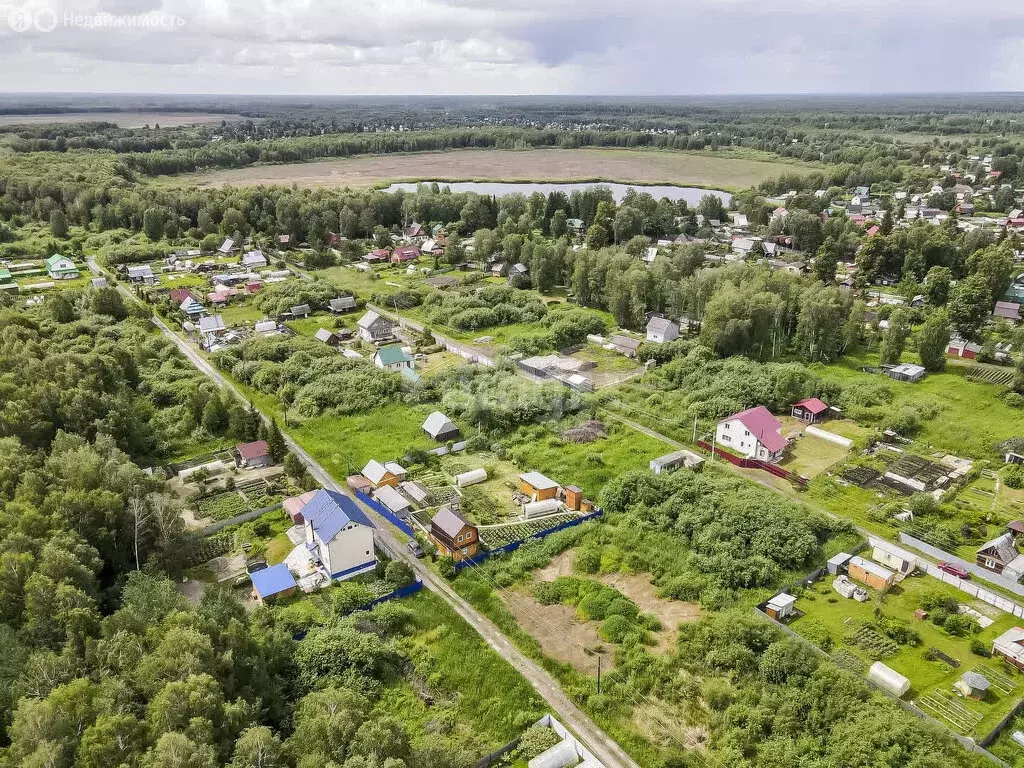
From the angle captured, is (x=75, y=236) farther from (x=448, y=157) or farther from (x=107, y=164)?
(x=448, y=157)

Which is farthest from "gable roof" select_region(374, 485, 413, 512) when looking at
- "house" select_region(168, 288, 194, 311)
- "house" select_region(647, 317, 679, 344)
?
"house" select_region(168, 288, 194, 311)

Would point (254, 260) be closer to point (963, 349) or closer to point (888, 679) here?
point (963, 349)

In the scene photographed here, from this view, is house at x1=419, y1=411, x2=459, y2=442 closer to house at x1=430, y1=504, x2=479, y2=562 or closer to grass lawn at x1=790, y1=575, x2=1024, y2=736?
house at x1=430, y1=504, x2=479, y2=562

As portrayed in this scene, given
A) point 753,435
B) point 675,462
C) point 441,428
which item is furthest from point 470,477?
point 753,435

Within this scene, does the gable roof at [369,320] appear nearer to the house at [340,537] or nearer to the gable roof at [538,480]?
the gable roof at [538,480]

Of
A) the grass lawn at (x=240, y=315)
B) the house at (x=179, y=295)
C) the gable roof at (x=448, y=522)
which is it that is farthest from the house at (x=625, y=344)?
the house at (x=179, y=295)

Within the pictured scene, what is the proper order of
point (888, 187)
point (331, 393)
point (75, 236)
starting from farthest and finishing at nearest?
1. point (888, 187)
2. point (75, 236)
3. point (331, 393)

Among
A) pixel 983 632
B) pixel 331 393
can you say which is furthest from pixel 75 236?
pixel 983 632
